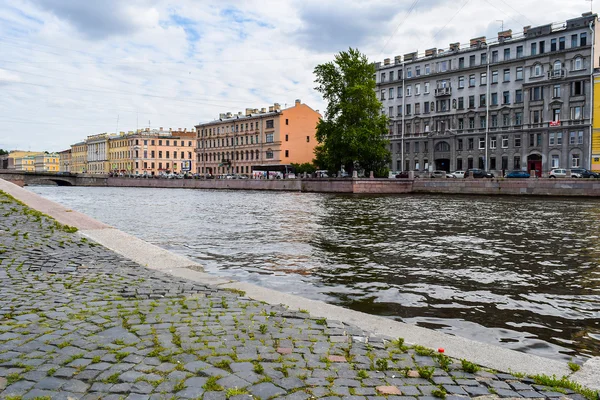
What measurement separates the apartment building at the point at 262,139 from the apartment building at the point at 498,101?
18.9 metres

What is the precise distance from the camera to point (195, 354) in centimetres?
420

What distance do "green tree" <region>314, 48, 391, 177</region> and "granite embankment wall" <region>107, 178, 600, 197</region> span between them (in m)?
3.60

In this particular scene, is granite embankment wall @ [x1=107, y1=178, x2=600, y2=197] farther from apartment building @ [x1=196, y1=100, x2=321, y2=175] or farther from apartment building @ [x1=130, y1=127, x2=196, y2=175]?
apartment building @ [x1=130, y1=127, x2=196, y2=175]

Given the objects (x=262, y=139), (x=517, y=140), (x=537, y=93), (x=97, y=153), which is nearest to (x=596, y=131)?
(x=537, y=93)

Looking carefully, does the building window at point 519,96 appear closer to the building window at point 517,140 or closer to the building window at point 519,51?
the building window at point 519,51

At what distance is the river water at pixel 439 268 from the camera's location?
23.5ft

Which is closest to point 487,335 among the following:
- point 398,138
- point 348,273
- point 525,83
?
point 348,273

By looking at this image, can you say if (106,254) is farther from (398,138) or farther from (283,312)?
(398,138)

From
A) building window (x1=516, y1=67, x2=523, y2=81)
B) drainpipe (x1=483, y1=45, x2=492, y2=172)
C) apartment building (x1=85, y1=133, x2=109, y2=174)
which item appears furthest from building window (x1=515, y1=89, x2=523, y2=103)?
apartment building (x1=85, y1=133, x2=109, y2=174)

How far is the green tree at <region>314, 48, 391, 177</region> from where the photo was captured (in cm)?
5906

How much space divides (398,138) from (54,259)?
251 ft

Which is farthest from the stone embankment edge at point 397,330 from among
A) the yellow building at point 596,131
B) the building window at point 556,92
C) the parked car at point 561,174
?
the building window at point 556,92

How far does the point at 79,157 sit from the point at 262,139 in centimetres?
10485

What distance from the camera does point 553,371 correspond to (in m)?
4.18
